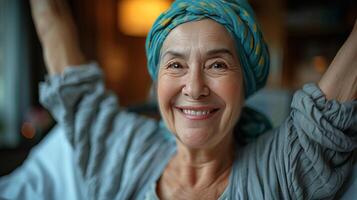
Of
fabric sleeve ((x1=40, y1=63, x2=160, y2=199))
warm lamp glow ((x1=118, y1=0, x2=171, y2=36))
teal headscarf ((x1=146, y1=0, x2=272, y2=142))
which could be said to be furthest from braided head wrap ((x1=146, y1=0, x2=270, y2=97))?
warm lamp glow ((x1=118, y1=0, x2=171, y2=36))

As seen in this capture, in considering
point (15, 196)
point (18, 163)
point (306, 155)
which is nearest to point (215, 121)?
point (306, 155)

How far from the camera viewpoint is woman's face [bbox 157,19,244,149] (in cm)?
95

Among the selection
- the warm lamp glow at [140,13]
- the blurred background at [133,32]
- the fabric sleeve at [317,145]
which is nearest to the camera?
the fabric sleeve at [317,145]

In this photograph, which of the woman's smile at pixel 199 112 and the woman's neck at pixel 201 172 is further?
the woman's neck at pixel 201 172

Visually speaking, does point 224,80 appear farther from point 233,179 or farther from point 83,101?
point 83,101

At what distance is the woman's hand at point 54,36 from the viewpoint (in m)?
1.18

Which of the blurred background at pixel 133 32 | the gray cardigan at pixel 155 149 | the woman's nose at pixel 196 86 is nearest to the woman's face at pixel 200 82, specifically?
the woman's nose at pixel 196 86

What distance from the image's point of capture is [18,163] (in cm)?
251

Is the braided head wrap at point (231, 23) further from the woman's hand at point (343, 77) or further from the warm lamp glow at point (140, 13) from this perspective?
the warm lamp glow at point (140, 13)

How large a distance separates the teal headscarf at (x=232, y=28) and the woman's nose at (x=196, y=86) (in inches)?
→ 5.2

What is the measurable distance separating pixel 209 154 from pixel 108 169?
0.94ft

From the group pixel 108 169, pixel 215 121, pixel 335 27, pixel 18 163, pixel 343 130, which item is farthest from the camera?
pixel 335 27

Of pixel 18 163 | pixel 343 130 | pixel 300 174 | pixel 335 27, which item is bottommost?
pixel 18 163

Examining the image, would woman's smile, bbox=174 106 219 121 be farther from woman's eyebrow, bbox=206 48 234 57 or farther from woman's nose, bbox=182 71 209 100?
woman's eyebrow, bbox=206 48 234 57
